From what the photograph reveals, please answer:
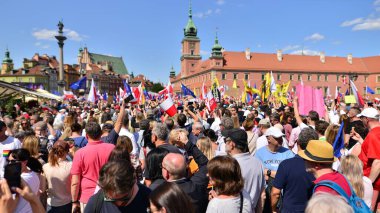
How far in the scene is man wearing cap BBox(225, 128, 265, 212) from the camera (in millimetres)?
3688

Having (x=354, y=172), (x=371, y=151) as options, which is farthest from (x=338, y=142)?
(x=354, y=172)

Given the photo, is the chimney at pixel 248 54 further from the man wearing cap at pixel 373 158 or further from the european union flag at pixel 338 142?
the man wearing cap at pixel 373 158

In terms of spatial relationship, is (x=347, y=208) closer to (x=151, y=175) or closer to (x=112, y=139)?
(x=151, y=175)

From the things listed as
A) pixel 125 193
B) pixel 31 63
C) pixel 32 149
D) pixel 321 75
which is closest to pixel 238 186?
pixel 125 193

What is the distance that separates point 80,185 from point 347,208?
3410 millimetres

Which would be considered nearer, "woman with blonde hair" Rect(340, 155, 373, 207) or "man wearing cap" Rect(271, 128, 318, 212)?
"woman with blonde hair" Rect(340, 155, 373, 207)

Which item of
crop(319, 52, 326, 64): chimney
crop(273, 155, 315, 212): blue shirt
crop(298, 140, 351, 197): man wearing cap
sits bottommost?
crop(273, 155, 315, 212): blue shirt

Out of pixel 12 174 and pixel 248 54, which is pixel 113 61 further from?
pixel 12 174

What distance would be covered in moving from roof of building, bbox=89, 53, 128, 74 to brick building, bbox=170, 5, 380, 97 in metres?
59.2

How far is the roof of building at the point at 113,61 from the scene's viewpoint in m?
141

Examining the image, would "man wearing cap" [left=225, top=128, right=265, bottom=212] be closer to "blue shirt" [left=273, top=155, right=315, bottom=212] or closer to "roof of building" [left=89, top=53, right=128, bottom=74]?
"blue shirt" [left=273, top=155, right=315, bottom=212]

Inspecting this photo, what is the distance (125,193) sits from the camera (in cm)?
261

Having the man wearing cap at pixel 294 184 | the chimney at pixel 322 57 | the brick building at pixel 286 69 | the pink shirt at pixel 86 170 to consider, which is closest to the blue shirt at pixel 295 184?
the man wearing cap at pixel 294 184

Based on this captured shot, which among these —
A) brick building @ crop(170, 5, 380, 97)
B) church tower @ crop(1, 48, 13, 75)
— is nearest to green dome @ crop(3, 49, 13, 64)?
church tower @ crop(1, 48, 13, 75)
